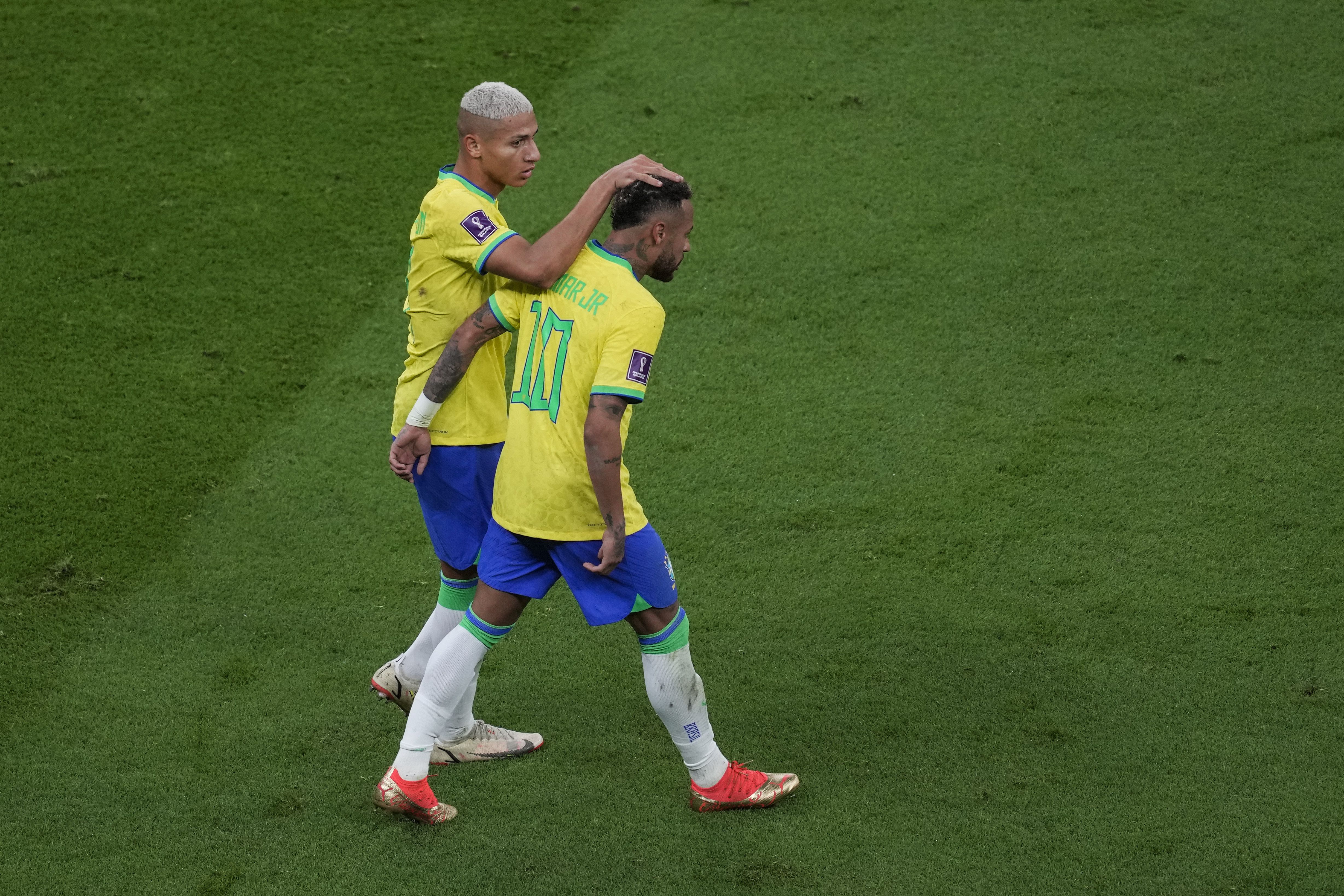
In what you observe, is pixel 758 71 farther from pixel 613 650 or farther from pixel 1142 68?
pixel 613 650

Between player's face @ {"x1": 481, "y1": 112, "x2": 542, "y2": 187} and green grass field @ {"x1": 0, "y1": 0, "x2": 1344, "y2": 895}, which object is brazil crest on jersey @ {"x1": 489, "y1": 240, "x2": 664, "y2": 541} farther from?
green grass field @ {"x1": 0, "y1": 0, "x2": 1344, "y2": 895}

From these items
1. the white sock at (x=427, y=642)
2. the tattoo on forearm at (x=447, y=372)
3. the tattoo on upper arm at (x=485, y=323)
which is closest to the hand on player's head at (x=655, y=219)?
the tattoo on upper arm at (x=485, y=323)

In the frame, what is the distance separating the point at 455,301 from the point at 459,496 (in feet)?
1.84

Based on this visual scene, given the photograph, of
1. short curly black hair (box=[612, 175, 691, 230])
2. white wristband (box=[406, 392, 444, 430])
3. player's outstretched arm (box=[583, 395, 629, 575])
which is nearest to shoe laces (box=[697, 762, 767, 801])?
player's outstretched arm (box=[583, 395, 629, 575])

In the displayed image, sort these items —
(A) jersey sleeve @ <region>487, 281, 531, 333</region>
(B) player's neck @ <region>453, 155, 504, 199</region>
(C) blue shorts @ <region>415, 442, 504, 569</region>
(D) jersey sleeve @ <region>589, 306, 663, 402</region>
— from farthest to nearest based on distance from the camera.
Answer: (C) blue shorts @ <region>415, 442, 504, 569</region> → (B) player's neck @ <region>453, 155, 504, 199</region> → (A) jersey sleeve @ <region>487, 281, 531, 333</region> → (D) jersey sleeve @ <region>589, 306, 663, 402</region>

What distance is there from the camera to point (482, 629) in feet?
12.6

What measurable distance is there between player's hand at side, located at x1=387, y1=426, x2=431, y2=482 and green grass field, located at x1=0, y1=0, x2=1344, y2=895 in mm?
954

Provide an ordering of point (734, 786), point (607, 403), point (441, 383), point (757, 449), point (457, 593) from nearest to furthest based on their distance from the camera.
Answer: point (607, 403), point (441, 383), point (734, 786), point (457, 593), point (757, 449)

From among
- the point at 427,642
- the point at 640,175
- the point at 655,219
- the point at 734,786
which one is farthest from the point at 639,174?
the point at 734,786

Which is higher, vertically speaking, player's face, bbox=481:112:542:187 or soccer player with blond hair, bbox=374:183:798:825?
player's face, bbox=481:112:542:187

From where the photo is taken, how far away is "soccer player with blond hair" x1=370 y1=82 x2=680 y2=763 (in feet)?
11.7

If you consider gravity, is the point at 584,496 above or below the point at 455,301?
below

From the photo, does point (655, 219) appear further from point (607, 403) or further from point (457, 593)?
point (457, 593)

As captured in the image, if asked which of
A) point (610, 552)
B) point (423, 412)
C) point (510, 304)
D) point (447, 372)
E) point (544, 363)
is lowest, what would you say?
point (610, 552)
